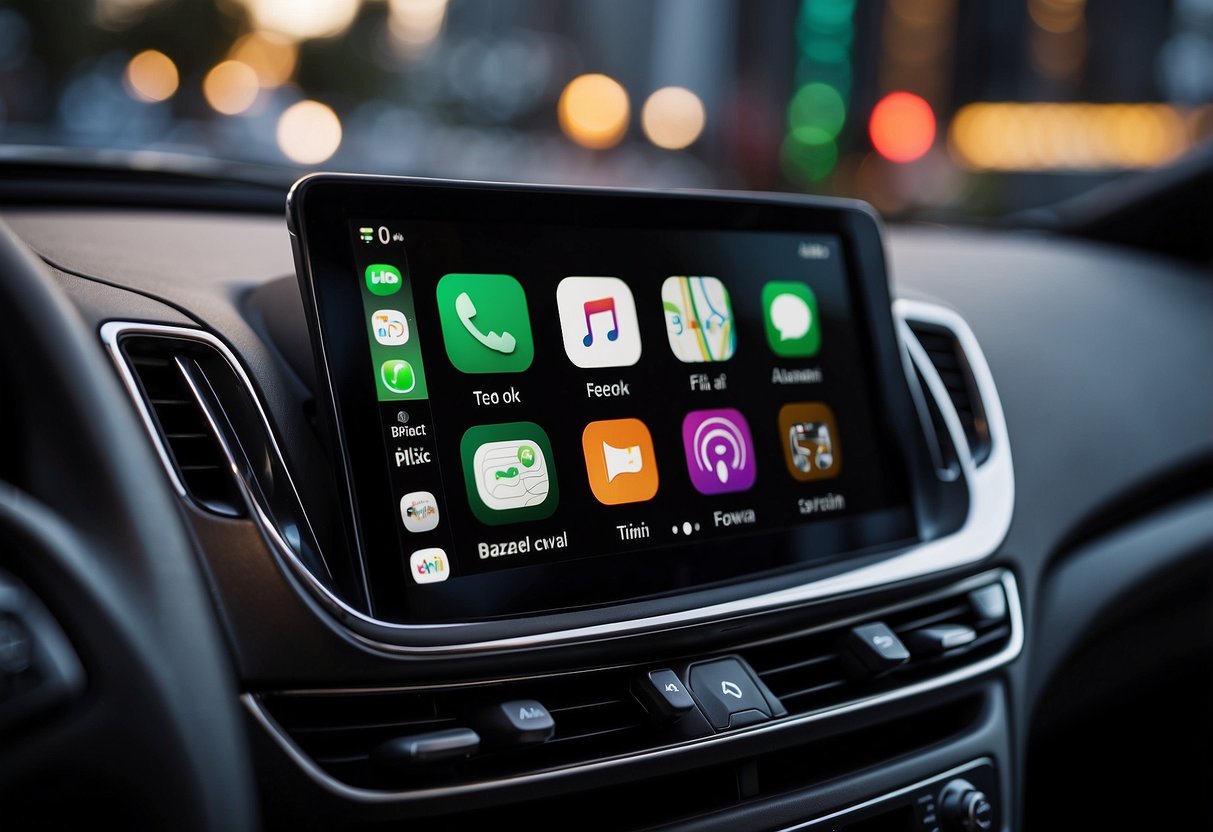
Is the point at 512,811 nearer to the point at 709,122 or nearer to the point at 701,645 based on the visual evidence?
the point at 701,645

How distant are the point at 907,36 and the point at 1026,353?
20.9 meters

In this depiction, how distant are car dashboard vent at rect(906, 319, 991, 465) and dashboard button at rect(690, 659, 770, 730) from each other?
0.67 m

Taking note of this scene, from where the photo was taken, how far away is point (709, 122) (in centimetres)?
2095

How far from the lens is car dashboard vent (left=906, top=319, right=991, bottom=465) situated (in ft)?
5.82

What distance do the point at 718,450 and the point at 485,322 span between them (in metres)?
0.33

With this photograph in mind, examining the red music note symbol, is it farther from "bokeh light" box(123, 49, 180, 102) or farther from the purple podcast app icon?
"bokeh light" box(123, 49, 180, 102)

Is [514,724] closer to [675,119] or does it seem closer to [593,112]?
[593,112]

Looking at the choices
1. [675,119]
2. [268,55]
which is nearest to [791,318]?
[675,119]

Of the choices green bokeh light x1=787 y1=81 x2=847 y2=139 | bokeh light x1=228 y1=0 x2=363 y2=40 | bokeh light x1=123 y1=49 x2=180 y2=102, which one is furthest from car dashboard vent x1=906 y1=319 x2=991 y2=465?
bokeh light x1=228 y1=0 x2=363 y2=40

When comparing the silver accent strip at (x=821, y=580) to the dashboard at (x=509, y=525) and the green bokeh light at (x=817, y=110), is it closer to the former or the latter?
the dashboard at (x=509, y=525)

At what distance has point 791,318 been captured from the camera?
1495 mm

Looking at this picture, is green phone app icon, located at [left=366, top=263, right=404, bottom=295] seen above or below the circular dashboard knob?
above

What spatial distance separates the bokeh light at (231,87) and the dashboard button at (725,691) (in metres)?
13.8

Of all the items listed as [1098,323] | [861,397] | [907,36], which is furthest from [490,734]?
[907,36]
